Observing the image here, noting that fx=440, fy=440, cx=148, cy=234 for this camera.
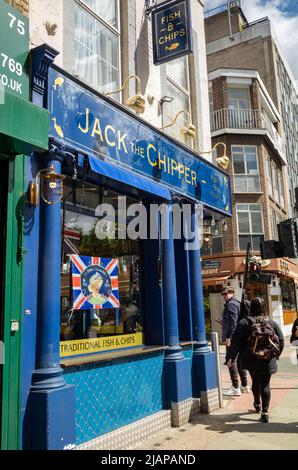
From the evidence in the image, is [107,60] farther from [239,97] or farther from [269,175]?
[269,175]

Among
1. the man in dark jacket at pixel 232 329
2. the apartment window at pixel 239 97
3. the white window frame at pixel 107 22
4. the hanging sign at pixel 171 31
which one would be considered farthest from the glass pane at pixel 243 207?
the white window frame at pixel 107 22

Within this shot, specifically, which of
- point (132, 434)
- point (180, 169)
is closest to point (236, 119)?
point (180, 169)

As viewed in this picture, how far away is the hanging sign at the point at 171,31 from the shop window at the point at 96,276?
9.53 ft

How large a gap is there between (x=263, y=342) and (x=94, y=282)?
101 inches

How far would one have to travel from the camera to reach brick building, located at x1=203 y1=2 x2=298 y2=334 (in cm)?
2269

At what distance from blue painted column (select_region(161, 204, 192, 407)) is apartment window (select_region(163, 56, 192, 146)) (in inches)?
98.9

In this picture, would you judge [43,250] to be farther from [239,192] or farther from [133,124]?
[239,192]

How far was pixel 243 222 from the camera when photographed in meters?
23.4

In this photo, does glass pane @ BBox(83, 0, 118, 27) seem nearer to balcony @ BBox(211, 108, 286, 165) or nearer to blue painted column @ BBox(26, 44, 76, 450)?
blue painted column @ BBox(26, 44, 76, 450)

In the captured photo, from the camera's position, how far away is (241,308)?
8.15m

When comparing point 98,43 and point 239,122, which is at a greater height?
point 239,122

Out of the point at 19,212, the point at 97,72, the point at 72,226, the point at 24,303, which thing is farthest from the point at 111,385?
the point at 97,72

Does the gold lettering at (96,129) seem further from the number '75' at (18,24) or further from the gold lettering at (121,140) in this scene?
the number '75' at (18,24)

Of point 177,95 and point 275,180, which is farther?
point 275,180
